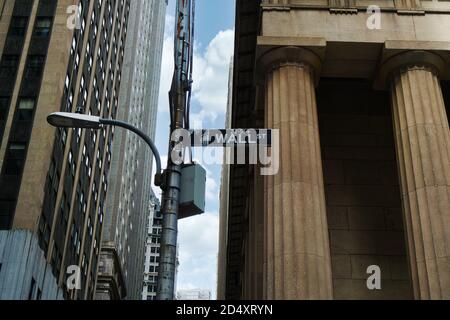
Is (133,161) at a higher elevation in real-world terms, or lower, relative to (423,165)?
higher

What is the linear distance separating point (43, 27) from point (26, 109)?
7.59 meters

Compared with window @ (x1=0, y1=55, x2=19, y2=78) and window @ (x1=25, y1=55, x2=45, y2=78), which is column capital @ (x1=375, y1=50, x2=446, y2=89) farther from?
window @ (x1=0, y1=55, x2=19, y2=78)

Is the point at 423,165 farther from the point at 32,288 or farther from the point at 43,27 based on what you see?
the point at 43,27

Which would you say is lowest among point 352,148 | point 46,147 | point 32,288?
point 32,288

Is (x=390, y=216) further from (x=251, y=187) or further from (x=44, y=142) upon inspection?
(x=44, y=142)

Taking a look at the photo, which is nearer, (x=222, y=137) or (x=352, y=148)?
(x=222, y=137)

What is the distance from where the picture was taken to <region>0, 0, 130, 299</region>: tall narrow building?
39906 millimetres

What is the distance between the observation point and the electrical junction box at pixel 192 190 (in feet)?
33.8

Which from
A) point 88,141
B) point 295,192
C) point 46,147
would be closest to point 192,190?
point 295,192

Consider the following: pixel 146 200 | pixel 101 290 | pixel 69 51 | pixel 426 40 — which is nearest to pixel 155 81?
pixel 146 200

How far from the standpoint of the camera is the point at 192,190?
406 inches

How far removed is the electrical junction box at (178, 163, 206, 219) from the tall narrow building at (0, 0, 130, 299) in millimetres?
30570
